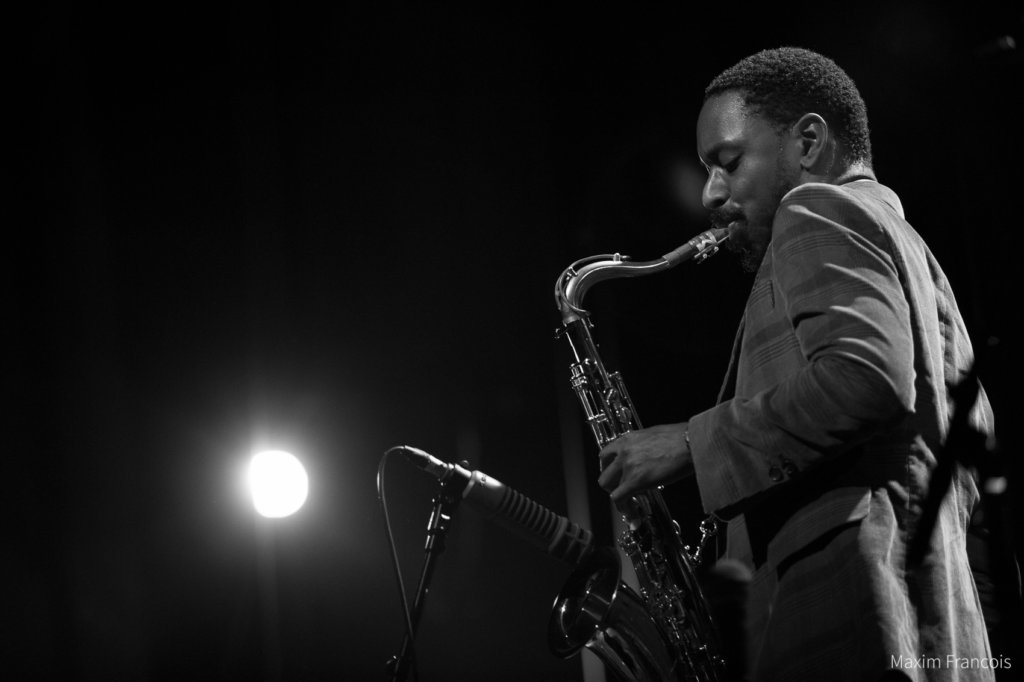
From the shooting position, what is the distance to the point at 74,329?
13.0ft

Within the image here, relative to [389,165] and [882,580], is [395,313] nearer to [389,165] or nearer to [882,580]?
[389,165]

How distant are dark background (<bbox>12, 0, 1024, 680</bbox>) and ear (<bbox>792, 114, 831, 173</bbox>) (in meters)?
1.33

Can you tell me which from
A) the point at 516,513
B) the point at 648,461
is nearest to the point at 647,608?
the point at 516,513

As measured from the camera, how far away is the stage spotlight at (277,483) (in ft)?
13.3

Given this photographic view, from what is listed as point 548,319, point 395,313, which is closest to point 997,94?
point 548,319

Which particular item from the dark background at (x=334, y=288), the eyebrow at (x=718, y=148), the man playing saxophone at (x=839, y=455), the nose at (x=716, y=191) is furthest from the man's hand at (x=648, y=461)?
the dark background at (x=334, y=288)

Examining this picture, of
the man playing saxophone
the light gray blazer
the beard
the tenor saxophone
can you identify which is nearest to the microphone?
the tenor saxophone

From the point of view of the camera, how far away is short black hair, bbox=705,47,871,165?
2412mm

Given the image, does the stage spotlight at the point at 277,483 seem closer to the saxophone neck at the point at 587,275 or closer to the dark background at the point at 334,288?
the dark background at the point at 334,288

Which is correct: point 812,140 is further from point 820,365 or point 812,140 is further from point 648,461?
point 648,461

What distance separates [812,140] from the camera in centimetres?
237

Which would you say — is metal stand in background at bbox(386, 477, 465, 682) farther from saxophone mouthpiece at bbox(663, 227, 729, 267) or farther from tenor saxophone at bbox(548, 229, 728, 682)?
saxophone mouthpiece at bbox(663, 227, 729, 267)

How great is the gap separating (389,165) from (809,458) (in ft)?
11.3

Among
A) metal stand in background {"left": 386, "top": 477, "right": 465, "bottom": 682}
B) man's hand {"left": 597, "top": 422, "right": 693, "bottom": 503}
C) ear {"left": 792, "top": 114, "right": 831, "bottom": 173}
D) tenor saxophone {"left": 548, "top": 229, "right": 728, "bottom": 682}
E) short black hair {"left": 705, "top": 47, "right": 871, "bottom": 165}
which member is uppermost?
short black hair {"left": 705, "top": 47, "right": 871, "bottom": 165}
